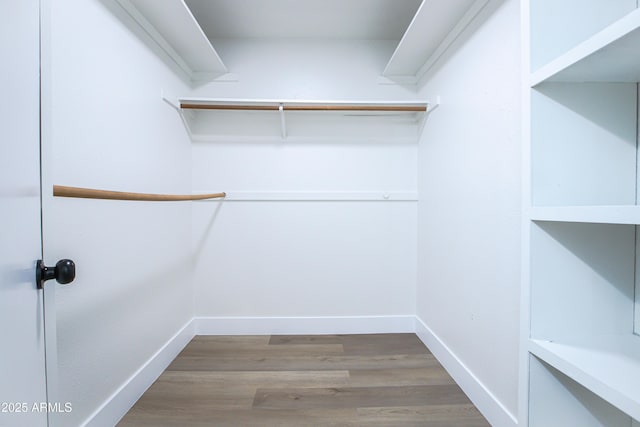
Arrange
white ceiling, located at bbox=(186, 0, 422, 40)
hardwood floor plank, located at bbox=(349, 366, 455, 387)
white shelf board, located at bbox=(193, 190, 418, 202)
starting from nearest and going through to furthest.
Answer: hardwood floor plank, located at bbox=(349, 366, 455, 387)
white ceiling, located at bbox=(186, 0, 422, 40)
white shelf board, located at bbox=(193, 190, 418, 202)

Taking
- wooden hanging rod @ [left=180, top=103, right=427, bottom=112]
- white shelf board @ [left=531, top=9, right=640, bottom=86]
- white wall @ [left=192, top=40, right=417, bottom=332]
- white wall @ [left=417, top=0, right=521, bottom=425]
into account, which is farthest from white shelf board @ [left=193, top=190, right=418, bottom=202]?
white shelf board @ [left=531, top=9, right=640, bottom=86]

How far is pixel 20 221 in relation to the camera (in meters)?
0.50

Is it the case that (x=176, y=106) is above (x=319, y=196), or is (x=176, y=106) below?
above

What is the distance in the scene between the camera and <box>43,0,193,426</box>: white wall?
0.98 m

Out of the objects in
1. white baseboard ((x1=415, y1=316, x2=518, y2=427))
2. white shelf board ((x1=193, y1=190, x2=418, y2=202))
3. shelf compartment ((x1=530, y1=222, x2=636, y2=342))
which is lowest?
white baseboard ((x1=415, y1=316, x2=518, y2=427))

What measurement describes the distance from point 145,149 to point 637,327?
203 cm

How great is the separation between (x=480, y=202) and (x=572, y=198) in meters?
0.67

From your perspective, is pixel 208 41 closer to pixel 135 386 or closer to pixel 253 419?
pixel 135 386

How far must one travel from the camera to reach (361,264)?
6.76 feet

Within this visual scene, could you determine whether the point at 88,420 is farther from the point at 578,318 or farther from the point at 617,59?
the point at 617,59

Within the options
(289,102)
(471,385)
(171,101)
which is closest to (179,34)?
(171,101)

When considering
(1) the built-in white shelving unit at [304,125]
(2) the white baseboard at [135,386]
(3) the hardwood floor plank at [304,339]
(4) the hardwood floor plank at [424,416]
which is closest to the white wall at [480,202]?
(4) the hardwood floor plank at [424,416]

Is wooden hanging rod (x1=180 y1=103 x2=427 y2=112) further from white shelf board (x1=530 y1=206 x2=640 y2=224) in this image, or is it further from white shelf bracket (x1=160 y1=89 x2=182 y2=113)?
white shelf board (x1=530 y1=206 x2=640 y2=224)

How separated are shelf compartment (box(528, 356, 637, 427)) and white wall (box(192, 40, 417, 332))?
4.68ft
